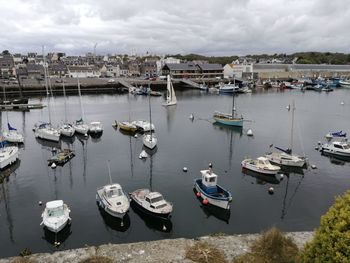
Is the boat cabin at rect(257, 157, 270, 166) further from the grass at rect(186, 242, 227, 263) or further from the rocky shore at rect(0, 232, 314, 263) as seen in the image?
the grass at rect(186, 242, 227, 263)

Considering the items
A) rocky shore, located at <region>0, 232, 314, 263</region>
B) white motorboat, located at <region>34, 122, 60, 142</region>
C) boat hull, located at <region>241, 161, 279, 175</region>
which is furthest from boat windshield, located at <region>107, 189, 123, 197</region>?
white motorboat, located at <region>34, 122, 60, 142</region>

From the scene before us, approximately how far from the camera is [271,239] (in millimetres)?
14594

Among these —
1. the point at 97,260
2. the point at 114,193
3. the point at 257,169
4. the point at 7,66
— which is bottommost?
the point at 257,169

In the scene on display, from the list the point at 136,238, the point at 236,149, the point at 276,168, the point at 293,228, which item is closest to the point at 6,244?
the point at 136,238

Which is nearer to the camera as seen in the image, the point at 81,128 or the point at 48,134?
the point at 48,134

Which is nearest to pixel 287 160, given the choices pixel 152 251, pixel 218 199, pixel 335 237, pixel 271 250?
pixel 218 199

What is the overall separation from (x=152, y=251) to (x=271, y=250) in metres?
5.46

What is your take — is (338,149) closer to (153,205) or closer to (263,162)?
(263,162)

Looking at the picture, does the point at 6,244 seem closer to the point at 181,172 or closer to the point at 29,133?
the point at 181,172

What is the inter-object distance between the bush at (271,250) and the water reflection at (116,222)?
963 centimetres

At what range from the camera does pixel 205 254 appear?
14.1m

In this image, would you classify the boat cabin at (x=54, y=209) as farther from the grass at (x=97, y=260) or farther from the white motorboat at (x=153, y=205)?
the grass at (x=97, y=260)

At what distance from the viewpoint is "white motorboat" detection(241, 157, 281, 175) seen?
3089 centimetres

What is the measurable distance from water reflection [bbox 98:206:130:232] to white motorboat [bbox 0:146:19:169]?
16.1 metres
